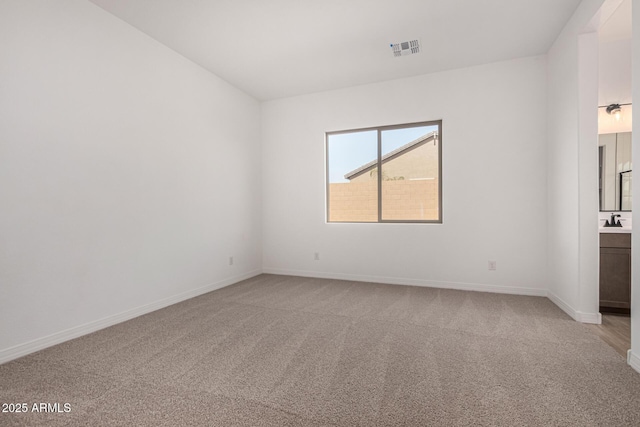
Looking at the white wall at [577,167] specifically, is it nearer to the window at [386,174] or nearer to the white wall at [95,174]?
the window at [386,174]

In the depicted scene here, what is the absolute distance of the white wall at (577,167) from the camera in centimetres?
279

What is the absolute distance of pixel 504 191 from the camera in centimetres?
385

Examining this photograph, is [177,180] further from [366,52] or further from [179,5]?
[366,52]

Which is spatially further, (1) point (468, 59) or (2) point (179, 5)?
(1) point (468, 59)

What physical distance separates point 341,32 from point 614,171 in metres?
3.56

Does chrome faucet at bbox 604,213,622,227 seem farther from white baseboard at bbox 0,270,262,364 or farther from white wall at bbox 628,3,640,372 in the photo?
white baseboard at bbox 0,270,262,364

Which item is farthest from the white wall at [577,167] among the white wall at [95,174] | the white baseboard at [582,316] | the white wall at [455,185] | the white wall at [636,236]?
the white wall at [95,174]

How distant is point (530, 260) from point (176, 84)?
471 cm

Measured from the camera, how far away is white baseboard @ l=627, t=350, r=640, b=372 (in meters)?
1.94

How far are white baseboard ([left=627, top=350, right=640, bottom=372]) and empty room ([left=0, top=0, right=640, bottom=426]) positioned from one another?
13mm

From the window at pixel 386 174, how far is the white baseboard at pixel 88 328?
2.32 m

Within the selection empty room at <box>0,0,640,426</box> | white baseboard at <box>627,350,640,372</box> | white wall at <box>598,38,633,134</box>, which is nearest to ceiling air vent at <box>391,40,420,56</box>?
empty room at <box>0,0,640,426</box>

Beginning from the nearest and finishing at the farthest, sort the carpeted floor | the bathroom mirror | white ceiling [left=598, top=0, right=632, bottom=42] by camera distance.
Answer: the carpeted floor
white ceiling [left=598, top=0, right=632, bottom=42]
the bathroom mirror

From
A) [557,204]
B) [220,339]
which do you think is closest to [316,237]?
[220,339]
